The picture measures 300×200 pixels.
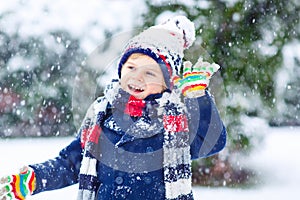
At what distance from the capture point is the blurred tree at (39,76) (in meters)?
9.81

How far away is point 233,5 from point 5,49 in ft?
18.9

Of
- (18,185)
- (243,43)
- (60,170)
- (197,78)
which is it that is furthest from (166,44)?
(243,43)

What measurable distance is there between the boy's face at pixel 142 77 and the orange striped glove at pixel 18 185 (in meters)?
0.56

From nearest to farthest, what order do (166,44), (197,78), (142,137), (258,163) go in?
(197,78)
(142,137)
(166,44)
(258,163)

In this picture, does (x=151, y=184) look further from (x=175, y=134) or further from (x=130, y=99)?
(x=130, y=99)

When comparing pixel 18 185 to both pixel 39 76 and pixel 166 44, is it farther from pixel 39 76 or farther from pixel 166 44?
pixel 39 76

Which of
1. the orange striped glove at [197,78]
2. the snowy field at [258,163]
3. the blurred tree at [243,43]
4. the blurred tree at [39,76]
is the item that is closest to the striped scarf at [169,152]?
the orange striped glove at [197,78]

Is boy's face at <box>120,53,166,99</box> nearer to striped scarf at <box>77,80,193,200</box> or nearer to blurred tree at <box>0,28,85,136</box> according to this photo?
striped scarf at <box>77,80,193,200</box>

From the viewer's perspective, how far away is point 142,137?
2191 millimetres

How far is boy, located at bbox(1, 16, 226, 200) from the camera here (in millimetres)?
2127

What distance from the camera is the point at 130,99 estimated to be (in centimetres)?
223

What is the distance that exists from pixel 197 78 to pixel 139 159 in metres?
0.43

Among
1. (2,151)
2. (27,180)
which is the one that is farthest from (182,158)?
(2,151)

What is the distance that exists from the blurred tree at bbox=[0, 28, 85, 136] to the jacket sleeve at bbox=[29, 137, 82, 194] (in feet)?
23.9
